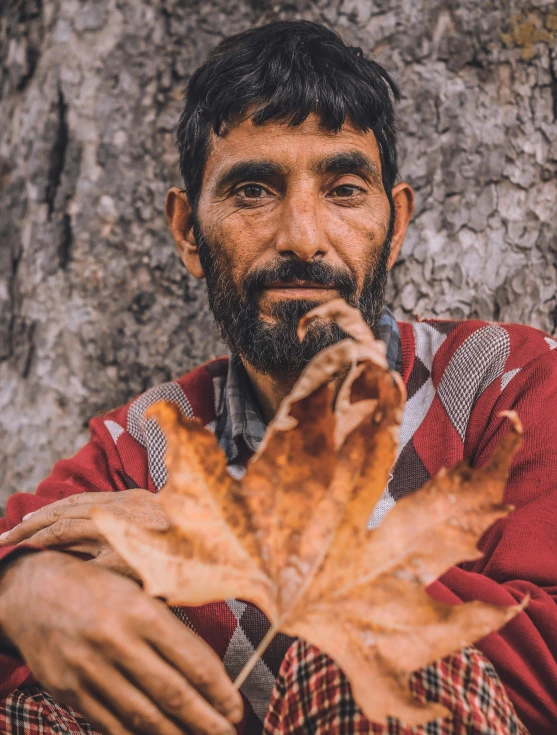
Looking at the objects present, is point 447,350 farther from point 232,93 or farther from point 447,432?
point 232,93

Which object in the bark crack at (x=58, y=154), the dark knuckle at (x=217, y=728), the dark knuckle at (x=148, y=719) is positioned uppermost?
the bark crack at (x=58, y=154)

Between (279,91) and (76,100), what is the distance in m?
0.96

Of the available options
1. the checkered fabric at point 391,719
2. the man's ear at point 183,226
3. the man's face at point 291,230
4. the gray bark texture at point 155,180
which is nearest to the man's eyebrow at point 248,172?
the man's face at point 291,230

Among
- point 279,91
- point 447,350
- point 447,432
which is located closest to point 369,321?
point 447,350

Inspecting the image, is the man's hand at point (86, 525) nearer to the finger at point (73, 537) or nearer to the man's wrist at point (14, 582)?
the finger at point (73, 537)

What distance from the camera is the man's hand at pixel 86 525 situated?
1.11m

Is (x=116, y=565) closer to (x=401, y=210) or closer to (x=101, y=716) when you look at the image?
(x=101, y=716)

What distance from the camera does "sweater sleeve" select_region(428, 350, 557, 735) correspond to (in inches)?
38.8

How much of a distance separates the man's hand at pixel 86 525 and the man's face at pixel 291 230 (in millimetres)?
488

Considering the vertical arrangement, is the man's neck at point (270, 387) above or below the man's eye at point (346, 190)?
below

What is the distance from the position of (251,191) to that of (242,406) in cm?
51

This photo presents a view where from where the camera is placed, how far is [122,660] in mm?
803

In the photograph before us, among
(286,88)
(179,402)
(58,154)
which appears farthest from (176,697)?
(58,154)

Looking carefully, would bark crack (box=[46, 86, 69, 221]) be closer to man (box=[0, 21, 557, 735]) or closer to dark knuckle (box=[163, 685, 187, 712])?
man (box=[0, 21, 557, 735])
